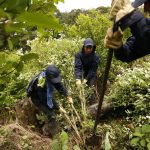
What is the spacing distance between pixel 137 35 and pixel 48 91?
14.1ft

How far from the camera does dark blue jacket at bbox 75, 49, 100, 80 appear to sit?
29.9ft

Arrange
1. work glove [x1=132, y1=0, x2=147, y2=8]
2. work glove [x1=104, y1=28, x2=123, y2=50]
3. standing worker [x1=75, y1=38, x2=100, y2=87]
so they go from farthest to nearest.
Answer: standing worker [x1=75, y1=38, x2=100, y2=87] < work glove [x1=104, y1=28, x2=123, y2=50] < work glove [x1=132, y1=0, x2=147, y2=8]

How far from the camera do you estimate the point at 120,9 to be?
10.7 ft

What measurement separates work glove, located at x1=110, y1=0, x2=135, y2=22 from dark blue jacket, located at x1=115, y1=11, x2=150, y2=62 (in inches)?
7.2

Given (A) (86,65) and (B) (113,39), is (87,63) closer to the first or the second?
(A) (86,65)

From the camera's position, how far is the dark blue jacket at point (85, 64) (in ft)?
29.9

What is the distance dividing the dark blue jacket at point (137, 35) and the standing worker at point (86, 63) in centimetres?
493

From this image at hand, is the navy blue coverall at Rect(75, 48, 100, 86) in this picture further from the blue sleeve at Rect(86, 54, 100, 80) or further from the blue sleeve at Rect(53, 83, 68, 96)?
the blue sleeve at Rect(53, 83, 68, 96)

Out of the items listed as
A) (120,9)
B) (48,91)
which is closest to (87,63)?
(48,91)

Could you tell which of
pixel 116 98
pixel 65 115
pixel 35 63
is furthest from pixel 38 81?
A: pixel 35 63

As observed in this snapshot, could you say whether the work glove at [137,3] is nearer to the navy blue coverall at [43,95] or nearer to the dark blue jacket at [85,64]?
the navy blue coverall at [43,95]

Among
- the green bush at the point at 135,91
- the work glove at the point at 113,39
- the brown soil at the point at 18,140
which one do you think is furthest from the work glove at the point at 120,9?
the brown soil at the point at 18,140

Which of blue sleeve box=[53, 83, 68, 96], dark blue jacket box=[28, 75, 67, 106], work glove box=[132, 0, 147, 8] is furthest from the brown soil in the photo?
work glove box=[132, 0, 147, 8]

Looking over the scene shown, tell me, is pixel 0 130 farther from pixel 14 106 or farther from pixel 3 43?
pixel 3 43
